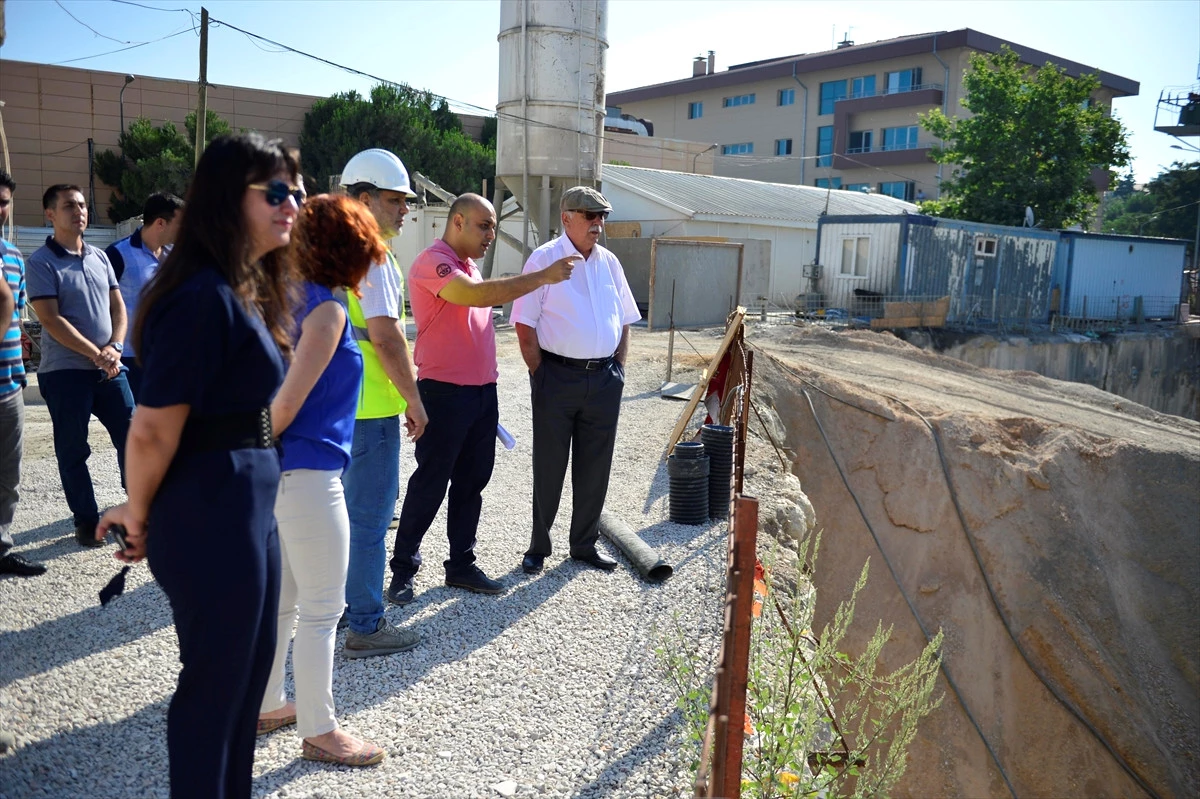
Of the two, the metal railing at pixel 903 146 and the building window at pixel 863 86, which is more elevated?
the building window at pixel 863 86

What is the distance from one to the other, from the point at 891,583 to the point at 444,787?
26.6ft

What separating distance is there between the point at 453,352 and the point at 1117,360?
28.3 metres

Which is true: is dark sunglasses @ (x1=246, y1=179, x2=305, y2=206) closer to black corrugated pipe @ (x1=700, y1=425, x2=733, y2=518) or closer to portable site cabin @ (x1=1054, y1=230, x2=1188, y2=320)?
black corrugated pipe @ (x1=700, y1=425, x2=733, y2=518)

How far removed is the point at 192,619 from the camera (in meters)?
2.19

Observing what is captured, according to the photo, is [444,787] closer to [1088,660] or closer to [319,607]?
[319,607]

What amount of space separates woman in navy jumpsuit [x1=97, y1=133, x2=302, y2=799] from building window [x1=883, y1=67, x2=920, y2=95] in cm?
4949

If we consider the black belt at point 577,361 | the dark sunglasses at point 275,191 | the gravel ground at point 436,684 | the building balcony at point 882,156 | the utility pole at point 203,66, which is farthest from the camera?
the building balcony at point 882,156

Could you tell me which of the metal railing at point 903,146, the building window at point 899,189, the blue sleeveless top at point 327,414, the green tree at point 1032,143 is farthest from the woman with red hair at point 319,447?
the metal railing at point 903,146

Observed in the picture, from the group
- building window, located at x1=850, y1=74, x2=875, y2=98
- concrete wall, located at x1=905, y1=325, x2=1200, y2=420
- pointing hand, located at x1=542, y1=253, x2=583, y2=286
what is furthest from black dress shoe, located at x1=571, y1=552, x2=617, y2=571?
building window, located at x1=850, y1=74, x2=875, y2=98

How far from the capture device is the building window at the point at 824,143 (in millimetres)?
50750

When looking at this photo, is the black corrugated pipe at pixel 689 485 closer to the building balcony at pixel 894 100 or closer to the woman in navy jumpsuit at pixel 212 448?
the woman in navy jumpsuit at pixel 212 448

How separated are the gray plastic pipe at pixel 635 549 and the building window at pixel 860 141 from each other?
155 feet

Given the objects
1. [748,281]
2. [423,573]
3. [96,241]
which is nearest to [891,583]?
[423,573]

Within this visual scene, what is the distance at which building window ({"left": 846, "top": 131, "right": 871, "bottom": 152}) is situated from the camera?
1919 inches
